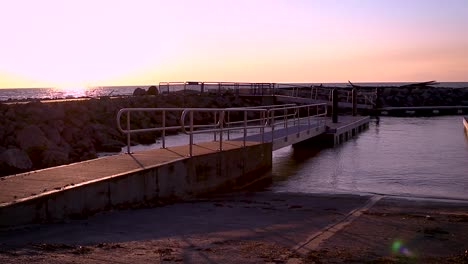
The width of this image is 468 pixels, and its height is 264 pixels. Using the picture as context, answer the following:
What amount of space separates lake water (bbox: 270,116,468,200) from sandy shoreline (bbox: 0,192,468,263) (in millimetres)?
3176

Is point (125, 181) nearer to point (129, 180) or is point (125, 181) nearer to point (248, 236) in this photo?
point (129, 180)

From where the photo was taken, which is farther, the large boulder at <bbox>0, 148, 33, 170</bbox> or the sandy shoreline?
the large boulder at <bbox>0, 148, 33, 170</bbox>

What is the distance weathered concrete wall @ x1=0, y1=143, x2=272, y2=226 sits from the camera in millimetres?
6586

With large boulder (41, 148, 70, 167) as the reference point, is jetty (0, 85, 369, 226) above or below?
above

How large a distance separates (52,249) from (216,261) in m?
1.54

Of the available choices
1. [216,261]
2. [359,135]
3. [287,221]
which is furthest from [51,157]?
[359,135]

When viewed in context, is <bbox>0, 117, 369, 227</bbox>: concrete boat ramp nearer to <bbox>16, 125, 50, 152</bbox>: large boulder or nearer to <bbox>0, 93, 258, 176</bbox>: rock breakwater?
<bbox>0, 93, 258, 176</bbox>: rock breakwater

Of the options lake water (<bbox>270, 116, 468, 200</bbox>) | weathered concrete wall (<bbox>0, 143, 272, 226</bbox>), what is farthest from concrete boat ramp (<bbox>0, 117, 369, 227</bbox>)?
lake water (<bbox>270, 116, 468, 200</bbox>)

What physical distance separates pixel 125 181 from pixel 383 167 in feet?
30.5

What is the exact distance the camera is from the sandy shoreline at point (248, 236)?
213 inches

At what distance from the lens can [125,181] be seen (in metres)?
8.23

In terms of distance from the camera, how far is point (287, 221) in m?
7.61

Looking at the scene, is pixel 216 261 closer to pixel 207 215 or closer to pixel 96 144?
pixel 207 215

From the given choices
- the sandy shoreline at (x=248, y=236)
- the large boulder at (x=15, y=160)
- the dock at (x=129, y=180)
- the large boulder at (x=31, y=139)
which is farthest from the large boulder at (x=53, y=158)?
the sandy shoreline at (x=248, y=236)
